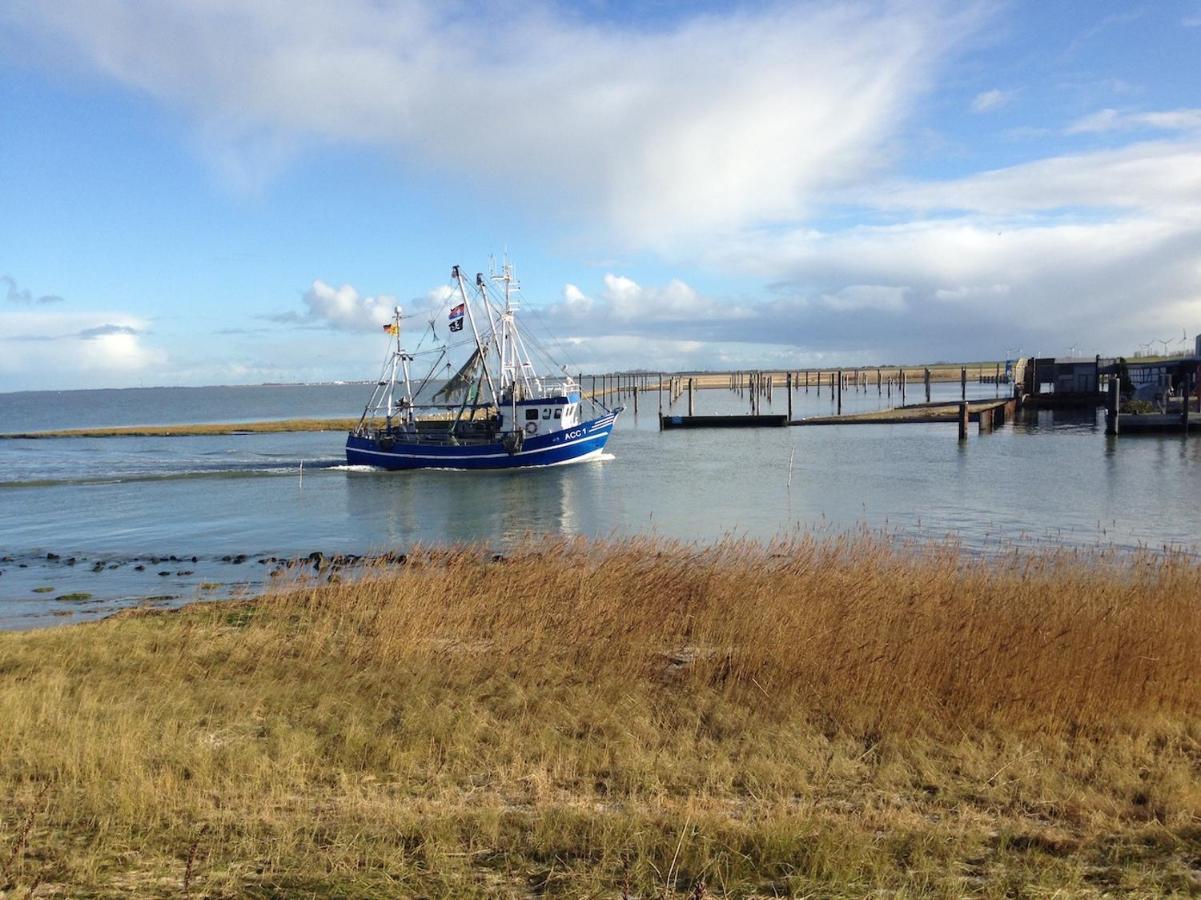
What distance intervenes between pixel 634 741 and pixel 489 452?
43.7 m

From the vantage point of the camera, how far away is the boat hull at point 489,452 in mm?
50625

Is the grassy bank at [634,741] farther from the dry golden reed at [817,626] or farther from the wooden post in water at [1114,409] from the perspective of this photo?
the wooden post in water at [1114,409]

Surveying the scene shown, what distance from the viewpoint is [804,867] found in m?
5.16

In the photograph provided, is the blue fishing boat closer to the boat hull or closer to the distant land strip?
the boat hull

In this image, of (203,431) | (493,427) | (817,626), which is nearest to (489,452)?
(493,427)

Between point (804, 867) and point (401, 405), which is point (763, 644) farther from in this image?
point (401, 405)

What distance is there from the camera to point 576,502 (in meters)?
37.6

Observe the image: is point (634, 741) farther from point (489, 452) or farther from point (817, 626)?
point (489, 452)

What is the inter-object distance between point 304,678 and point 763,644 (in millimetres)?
5092

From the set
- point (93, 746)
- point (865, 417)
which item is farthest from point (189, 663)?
point (865, 417)

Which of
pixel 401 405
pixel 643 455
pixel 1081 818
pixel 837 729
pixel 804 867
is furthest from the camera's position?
pixel 643 455

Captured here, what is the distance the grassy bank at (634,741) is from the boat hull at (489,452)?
3729 centimetres

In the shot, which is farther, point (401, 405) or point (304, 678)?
point (401, 405)

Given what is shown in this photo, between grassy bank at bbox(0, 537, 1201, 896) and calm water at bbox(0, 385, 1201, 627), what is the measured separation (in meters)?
9.03
